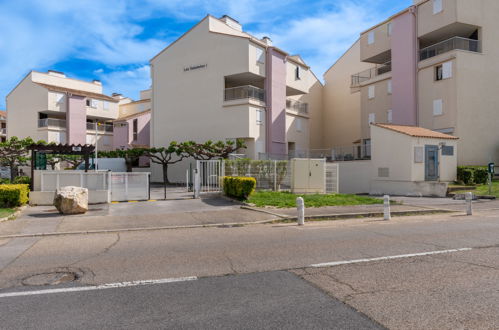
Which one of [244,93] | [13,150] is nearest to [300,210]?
[244,93]

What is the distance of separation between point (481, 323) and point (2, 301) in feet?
18.0

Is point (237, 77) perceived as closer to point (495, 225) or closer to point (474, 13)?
point (474, 13)

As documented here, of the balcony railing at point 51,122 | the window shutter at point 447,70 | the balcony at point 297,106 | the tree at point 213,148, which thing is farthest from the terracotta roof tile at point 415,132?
the balcony railing at point 51,122

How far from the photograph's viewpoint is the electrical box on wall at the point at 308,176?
1881 cm

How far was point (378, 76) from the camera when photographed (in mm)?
31719

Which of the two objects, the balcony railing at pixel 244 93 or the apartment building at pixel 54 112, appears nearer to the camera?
the balcony railing at pixel 244 93

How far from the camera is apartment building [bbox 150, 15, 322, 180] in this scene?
2831 cm

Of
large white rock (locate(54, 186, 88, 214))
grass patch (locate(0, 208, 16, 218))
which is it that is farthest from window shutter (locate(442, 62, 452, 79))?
grass patch (locate(0, 208, 16, 218))

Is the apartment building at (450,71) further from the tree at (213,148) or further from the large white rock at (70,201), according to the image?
the large white rock at (70,201)

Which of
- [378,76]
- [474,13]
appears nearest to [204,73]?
[378,76]

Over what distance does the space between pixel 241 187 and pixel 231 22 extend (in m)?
24.7

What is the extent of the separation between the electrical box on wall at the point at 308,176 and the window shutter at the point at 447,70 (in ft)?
41.9

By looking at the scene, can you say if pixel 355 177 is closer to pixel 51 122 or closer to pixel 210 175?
pixel 210 175

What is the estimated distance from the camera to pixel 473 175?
21.9 m
